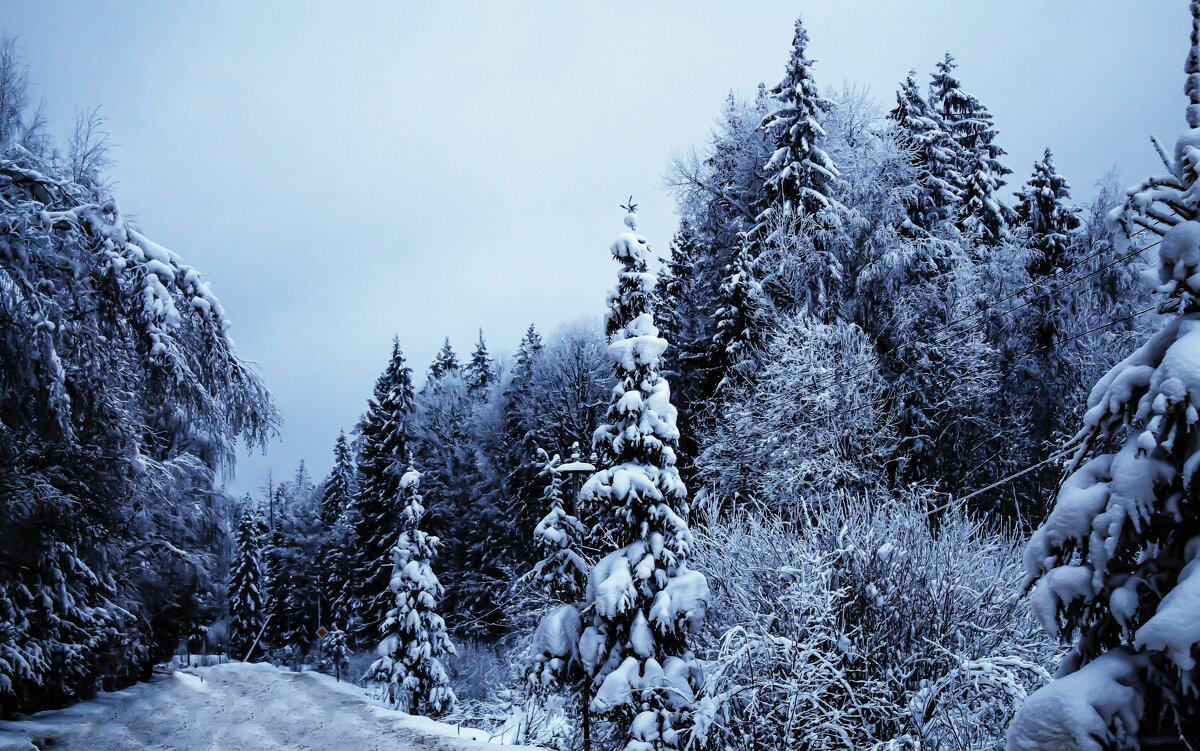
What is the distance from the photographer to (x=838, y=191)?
2316cm

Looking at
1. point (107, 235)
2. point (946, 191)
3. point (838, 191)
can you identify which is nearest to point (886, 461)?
point (838, 191)

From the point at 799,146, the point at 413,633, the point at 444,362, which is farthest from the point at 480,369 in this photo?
the point at 799,146

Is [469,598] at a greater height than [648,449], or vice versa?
[648,449]

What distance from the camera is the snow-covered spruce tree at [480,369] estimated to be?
52.3 metres

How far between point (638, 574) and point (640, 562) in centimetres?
18

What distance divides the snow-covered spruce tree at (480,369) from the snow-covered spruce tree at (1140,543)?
46.8 metres

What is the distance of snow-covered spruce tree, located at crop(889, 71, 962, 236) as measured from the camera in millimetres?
23978

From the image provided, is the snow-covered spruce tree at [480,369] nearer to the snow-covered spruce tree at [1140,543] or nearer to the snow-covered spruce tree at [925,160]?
the snow-covered spruce tree at [925,160]

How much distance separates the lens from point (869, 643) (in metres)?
9.38

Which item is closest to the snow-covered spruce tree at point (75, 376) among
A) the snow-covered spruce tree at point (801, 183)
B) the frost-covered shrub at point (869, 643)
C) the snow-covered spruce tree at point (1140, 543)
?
the frost-covered shrub at point (869, 643)

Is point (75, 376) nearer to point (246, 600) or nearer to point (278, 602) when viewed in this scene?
point (246, 600)

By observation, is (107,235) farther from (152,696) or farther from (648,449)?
(152,696)

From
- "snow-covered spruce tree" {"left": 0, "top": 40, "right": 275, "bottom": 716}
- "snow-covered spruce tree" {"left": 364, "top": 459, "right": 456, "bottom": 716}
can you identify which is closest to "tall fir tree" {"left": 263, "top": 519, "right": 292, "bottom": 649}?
"snow-covered spruce tree" {"left": 364, "top": 459, "right": 456, "bottom": 716}

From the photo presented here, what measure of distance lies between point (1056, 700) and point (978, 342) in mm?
18646
